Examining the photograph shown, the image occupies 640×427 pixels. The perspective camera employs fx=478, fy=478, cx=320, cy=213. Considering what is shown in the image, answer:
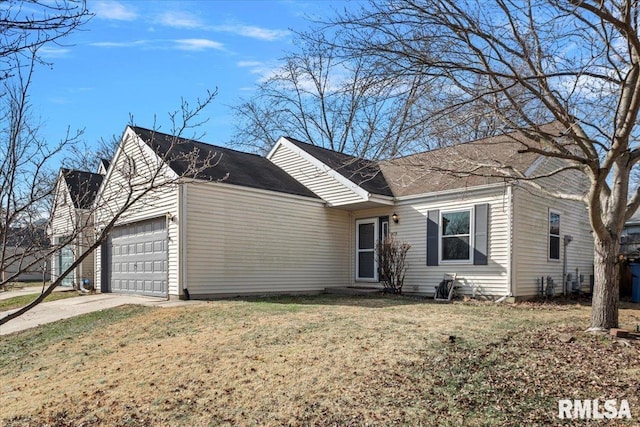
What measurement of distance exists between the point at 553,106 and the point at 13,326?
10919 mm

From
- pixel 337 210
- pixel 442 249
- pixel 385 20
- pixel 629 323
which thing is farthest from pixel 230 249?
pixel 629 323

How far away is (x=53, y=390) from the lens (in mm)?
5547

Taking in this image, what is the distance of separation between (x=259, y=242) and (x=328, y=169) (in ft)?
10.2

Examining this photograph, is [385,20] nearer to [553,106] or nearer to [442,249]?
[553,106]

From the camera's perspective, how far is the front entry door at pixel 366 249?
47.8 feet

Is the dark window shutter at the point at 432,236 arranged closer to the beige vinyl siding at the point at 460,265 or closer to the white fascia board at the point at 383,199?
the beige vinyl siding at the point at 460,265

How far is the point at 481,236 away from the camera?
11.9 meters

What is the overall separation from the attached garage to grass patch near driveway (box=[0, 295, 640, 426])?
12.7 feet

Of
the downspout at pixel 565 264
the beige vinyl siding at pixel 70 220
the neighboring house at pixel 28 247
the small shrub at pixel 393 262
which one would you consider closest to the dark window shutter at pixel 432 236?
the small shrub at pixel 393 262

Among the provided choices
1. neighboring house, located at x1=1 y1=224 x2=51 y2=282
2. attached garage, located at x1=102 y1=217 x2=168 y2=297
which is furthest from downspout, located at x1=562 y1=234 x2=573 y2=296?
neighboring house, located at x1=1 y1=224 x2=51 y2=282

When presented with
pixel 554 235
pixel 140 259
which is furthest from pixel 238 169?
pixel 554 235

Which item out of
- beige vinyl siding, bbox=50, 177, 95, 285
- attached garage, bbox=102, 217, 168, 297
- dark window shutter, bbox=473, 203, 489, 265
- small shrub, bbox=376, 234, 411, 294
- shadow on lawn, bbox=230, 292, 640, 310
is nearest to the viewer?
beige vinyl siding, bbox=50, 177, 95, 285

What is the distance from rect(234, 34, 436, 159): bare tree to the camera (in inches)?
249

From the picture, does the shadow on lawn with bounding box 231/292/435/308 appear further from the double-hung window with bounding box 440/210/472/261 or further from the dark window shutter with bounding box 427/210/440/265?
the double-hung window with bounding box 440/210/472/261
